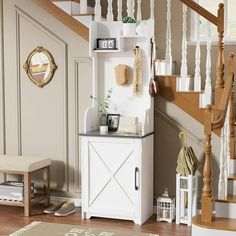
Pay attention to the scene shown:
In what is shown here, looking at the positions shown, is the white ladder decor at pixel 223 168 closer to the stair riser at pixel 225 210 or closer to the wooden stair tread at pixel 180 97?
the stair riser at pixel 225 210

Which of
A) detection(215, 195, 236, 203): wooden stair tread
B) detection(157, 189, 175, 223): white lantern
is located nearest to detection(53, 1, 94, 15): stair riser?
detection(157, 189, 175, 223): white lantern

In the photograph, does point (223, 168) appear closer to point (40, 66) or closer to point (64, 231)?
point (64, 231)

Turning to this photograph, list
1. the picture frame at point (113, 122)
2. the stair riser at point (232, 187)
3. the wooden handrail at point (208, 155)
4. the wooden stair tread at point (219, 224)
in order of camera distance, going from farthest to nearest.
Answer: the picture frame at point (113, 122) < the stair riser at point (232, 187) < the wooden handrail at point (208, 155) < the wooden stair tread at point (219, 224)

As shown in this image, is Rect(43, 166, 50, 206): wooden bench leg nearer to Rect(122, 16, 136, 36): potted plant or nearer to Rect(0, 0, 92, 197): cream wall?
Rect(0, 0, 92, 197): cream wall

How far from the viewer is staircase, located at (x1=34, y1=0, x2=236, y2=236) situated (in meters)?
4.56

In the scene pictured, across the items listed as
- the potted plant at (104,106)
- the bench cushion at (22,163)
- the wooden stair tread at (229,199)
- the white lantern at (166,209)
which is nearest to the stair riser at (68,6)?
the potted plant at (104,106)

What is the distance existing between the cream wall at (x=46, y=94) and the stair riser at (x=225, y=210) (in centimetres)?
208

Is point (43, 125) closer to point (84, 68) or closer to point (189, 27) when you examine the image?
point (84, 68)

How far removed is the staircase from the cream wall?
0.21m

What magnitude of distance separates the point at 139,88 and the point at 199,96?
64 centimetres

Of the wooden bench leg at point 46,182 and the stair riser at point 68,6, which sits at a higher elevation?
the stair riser at point 68,6

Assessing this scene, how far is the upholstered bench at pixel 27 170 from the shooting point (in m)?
6.02

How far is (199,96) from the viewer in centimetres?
581

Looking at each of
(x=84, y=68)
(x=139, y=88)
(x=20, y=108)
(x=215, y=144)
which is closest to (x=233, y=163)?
(x=215, y=144)
